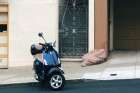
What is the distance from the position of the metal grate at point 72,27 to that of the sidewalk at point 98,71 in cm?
69

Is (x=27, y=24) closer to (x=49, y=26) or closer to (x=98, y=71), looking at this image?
(x=49, y=26)

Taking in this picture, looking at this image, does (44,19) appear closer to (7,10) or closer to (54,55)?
(7,10)

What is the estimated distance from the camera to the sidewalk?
17531 millimetres

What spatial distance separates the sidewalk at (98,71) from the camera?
57.5ft

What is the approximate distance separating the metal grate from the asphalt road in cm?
514

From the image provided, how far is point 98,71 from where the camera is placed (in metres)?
18.8

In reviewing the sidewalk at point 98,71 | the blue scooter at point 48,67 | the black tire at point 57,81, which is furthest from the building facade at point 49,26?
the black tire at point 57,81

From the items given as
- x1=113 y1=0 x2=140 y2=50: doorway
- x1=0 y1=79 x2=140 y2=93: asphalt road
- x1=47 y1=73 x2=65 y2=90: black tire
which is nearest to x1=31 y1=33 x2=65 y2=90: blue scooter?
x1=47 y1=73 x2=65 y2=90: black tire

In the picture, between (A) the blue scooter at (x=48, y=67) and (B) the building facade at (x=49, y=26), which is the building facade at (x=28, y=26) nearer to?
(B) the building facade at (x=49, y=26)

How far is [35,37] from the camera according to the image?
21938 mm

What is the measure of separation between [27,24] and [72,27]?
1.88 metres

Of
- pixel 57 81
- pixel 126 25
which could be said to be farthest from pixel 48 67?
pixel 126 25

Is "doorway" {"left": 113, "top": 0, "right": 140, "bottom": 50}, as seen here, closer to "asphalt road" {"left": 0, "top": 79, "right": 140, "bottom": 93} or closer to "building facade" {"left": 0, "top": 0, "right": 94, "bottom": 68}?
"building facade" {"left": 0, "top": 0, "right": 94, "bottom": 68}

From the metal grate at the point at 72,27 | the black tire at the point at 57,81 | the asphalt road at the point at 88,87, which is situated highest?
the metal grate at the point at 72,27
